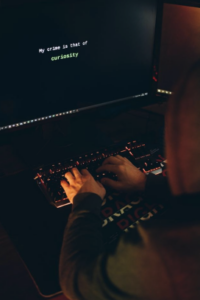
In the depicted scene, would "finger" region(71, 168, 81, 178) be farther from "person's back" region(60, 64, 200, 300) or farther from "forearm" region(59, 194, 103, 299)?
"person's back" region(60, 64, 200, 300)

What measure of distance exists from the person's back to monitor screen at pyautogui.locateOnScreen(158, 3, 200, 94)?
748mm

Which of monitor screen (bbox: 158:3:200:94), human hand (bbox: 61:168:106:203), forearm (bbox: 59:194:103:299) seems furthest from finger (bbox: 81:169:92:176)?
monitor screen (bbox: 158:3:200:94)

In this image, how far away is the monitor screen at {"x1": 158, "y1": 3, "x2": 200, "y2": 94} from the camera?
4.07 feet

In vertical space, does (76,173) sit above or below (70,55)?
below

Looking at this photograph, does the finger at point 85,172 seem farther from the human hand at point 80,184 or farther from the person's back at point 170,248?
A: the person's back at point 170,248

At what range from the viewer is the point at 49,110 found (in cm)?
112

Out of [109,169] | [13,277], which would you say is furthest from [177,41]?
[13,277]

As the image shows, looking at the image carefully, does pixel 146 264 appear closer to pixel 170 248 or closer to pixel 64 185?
pixel 170 248

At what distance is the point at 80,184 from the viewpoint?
0.98 meters

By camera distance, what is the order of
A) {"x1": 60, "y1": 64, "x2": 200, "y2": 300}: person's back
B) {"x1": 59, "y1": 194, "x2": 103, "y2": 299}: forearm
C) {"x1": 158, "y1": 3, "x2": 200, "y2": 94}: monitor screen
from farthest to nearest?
1. {"x1": 158, "y1": 3, "x2": 200, "y2": 94}: monitor screen
2. {"x1": 59, "y1": 194, "x2": 103, "y2": 299}: forearm
3. {"x1": 60, "y1": 64, "x2": 200, "y2": 300}: person's back

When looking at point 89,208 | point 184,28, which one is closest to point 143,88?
point 184,28

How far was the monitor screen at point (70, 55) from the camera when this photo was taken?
96 cm

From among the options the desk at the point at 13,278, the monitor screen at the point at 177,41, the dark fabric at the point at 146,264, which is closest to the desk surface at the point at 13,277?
the desk at the point at 13,278

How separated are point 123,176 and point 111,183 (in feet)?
0.16
